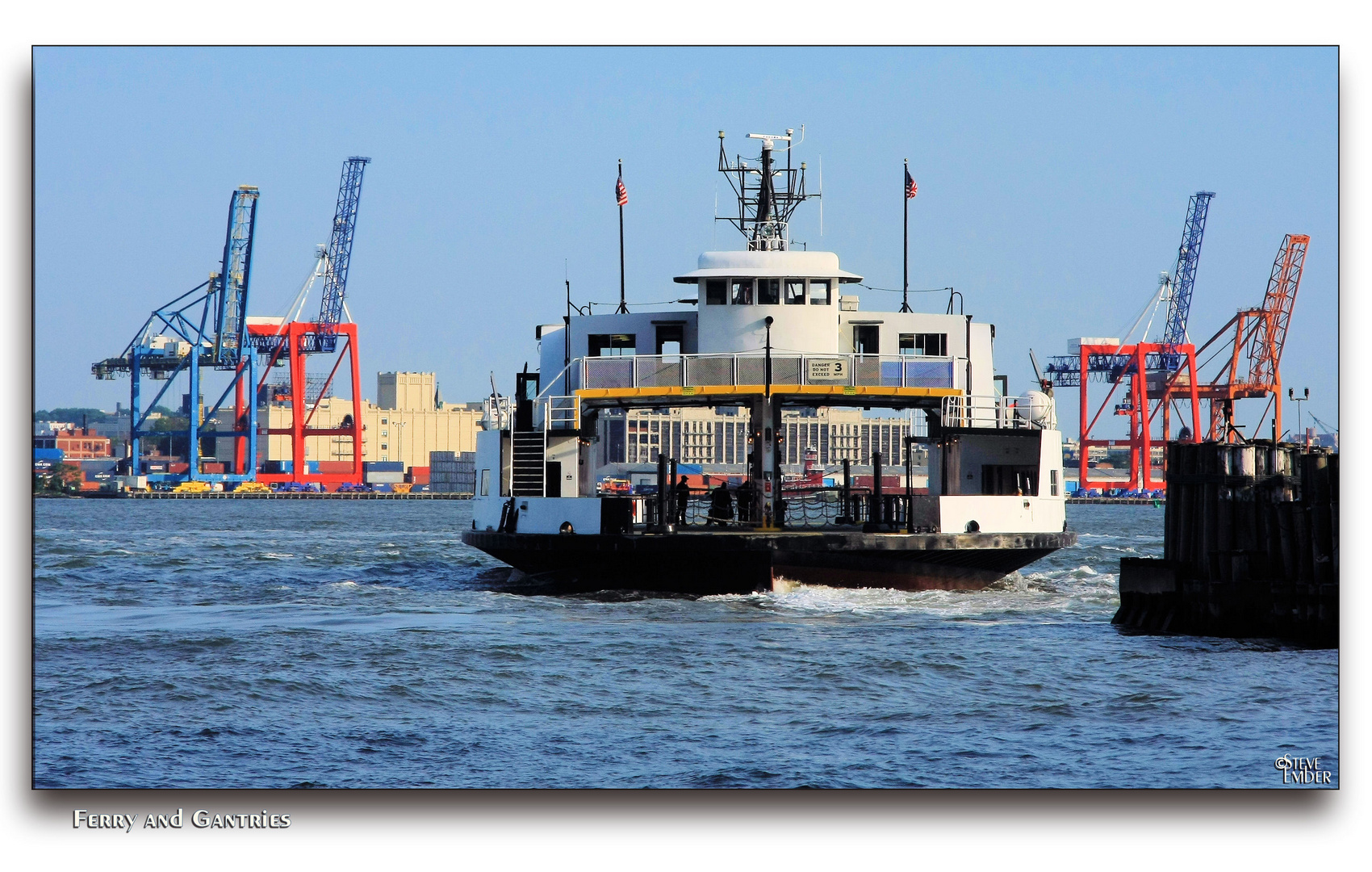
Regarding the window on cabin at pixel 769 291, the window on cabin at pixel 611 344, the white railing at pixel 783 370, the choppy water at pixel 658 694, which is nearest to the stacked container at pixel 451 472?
the window on cabin at pixel 611 344

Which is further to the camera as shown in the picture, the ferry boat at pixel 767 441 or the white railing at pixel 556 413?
the white railing at pixel 556 413

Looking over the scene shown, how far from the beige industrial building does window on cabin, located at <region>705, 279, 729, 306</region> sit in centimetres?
14466

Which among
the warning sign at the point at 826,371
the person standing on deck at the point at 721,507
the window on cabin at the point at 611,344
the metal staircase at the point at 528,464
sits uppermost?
the window on cabin at the point at 611,344

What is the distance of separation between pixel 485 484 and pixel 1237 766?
59.3ft

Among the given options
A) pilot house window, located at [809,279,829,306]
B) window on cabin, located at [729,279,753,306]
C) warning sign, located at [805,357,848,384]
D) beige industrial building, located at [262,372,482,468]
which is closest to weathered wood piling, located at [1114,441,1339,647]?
warning sign, located at [805,357,848,384]

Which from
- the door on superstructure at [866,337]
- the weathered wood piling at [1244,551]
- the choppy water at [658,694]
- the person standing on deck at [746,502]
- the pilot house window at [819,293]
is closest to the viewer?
the choppy water at [658,694]

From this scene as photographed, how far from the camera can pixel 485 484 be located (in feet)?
94.0

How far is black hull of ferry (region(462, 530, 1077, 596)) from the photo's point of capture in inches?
863

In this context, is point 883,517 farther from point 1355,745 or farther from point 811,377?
point 1355,745

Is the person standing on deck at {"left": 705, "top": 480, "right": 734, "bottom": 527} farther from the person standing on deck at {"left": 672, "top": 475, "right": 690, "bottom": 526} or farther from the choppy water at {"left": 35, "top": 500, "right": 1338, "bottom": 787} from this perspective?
the choppy water at {"left": 35, "top": 500, "right": 1338, "bottom": 787}

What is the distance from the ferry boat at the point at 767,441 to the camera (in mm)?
22500

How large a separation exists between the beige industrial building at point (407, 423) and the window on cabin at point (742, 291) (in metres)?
145

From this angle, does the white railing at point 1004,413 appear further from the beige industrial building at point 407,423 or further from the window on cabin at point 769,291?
the beige industrial building at point 407,423

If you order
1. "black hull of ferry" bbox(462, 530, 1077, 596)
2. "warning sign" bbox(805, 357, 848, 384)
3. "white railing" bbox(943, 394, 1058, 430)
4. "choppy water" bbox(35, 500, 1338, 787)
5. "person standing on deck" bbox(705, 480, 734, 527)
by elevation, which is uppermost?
"warning sign" bbox(805, 357, 848, 384)
